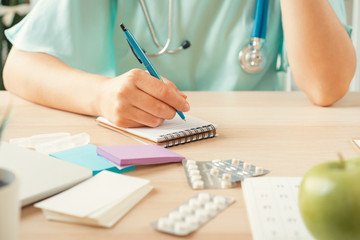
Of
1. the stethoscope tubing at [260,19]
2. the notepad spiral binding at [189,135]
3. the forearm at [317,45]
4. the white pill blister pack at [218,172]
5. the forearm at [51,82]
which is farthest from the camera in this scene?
the stethoscope tubing at [260,19]

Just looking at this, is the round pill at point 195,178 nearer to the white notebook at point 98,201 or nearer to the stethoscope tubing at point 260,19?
the white notebook at point 98,201

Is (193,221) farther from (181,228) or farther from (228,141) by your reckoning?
(228,141)

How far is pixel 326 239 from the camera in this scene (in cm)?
36

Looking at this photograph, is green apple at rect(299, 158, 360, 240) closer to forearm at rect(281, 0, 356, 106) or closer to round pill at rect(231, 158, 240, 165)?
round pill at rect(231, 158, 240, 165)

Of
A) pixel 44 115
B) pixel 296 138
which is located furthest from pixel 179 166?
pixel 44 115

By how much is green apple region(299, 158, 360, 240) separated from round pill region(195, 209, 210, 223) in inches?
4.6

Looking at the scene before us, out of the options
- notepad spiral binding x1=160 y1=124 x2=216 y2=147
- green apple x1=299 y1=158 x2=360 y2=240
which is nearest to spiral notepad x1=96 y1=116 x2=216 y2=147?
notepad spiral binding x1=160 y1=124 x2=216 y2=147

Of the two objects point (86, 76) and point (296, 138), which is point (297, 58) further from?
point (86, 76)

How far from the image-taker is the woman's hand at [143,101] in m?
0.75

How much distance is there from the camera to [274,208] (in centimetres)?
46

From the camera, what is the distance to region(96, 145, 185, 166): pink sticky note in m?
0.58

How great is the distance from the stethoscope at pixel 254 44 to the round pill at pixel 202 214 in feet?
2.44

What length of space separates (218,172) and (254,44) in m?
0.66

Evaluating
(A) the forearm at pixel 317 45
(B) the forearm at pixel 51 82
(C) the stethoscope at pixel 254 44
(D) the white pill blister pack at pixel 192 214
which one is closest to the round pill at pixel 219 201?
(D) the white pill blister pack at pixel 192 214
